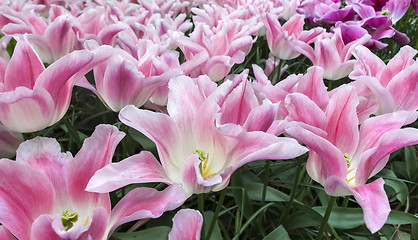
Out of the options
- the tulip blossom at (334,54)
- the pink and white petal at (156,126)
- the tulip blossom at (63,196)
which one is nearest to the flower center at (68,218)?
the tulip blossom at (63,196)

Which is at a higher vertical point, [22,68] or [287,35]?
[22,68]

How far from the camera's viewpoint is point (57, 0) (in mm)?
1348

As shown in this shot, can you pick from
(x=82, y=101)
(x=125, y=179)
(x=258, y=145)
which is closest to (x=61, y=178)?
(x=125, y=179)

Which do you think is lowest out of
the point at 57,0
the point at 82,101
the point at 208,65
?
the point at 82,101

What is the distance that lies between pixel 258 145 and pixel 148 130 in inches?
4.5

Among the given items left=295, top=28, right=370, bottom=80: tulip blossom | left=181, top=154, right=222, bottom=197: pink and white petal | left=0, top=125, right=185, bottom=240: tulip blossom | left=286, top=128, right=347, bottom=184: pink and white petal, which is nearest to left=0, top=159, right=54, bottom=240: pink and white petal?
left=0, top=125, right=185, bottom=240: tulip blossom

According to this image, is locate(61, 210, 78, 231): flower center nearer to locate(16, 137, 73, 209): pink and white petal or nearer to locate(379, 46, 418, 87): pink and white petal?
locate(16, 137, 73, 209): pink and white petal

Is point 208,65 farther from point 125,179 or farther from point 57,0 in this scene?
point 57,0

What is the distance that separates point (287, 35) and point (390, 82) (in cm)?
37

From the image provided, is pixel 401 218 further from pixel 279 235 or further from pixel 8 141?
pixel 8 141

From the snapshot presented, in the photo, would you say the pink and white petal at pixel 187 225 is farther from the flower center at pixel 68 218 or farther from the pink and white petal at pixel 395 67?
the pink and white petal at pixel 395 67

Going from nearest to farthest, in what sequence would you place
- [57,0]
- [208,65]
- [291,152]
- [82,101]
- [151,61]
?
[291,152] < [151,61] < [208,65] < [82,101] < [57,0]

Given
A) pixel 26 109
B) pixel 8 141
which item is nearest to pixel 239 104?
pixel 26 109

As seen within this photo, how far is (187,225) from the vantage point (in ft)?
1.18
